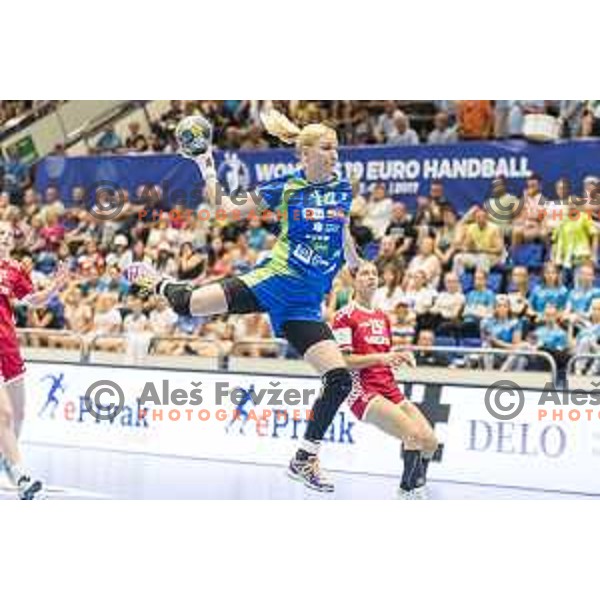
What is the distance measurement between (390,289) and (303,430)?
193 cm

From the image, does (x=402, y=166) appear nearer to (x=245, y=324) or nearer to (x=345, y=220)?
(x=245, y=324)

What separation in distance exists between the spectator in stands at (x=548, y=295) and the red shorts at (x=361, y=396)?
10.1 ft

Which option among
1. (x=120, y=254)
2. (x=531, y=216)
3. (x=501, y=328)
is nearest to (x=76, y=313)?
(x=120, y=254)

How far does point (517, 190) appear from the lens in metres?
13.2

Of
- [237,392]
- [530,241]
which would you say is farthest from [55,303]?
[530,241]

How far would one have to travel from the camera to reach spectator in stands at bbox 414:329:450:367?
11.8 meters

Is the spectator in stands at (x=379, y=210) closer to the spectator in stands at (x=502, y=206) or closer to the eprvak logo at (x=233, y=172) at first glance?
the spectator in stands at (x=502, y=206)

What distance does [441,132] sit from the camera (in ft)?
43.0

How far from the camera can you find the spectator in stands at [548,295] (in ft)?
40.6

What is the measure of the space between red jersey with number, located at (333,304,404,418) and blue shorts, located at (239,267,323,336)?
0.46 metres

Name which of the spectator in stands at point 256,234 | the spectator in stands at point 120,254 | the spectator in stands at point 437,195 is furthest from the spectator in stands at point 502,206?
the spectator in stands at point 120,254

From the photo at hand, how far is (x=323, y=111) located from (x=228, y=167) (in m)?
1.48

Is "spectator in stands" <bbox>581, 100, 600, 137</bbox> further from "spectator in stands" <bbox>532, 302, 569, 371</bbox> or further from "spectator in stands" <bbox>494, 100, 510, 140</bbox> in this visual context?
"spectator in stands" <bbox>532, 302, 569, 371</bbox>

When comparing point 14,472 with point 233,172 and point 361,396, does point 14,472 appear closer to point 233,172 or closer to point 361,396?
point 361,396
